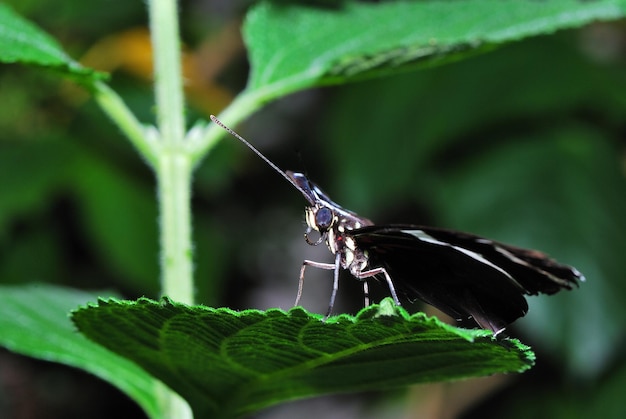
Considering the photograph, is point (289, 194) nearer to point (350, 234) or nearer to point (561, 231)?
point (561, 231)

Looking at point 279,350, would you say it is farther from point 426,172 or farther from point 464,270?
point 426,172

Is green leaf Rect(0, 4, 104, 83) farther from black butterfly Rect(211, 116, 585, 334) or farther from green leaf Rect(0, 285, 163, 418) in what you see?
green leaf Rect(0, 285, 163, 418)

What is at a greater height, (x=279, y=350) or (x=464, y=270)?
(x=464, y=270)

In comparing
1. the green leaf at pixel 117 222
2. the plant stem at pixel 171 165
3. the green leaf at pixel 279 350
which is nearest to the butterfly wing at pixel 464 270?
the green leaf at pixel 279 350

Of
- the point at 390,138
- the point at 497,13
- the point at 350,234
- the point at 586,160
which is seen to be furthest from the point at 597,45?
the point at 350,234

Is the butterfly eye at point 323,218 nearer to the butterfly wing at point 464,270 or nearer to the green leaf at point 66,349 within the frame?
the butterfly wing at point 464,270

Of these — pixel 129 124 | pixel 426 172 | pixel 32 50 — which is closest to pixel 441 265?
pixel 129 124
